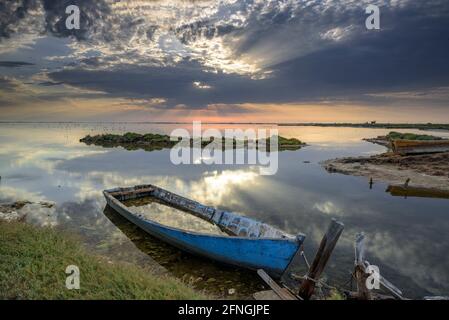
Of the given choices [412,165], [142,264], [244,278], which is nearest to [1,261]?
[142,264]

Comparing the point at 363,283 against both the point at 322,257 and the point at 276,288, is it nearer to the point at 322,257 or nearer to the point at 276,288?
the point at 322,257

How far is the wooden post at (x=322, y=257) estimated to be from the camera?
811 cm

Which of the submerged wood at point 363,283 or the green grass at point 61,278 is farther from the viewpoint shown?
the submerged wood at point 363,283

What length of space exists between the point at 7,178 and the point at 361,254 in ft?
95.1

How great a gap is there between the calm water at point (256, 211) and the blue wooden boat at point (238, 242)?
484 mm

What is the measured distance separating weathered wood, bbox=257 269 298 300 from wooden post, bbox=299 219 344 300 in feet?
1.54

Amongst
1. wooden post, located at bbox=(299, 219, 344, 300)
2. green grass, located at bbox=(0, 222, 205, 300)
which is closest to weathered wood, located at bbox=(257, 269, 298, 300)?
wooden post, located at bbox=(299, 219, 344, 300)

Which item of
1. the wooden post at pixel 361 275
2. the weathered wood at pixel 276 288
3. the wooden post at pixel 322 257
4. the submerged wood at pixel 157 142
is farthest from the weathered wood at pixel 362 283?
the submerged wood at pixel 157 142

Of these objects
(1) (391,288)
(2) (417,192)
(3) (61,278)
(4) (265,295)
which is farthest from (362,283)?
(2) (417,192)

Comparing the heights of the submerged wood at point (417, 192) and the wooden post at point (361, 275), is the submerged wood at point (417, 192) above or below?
below

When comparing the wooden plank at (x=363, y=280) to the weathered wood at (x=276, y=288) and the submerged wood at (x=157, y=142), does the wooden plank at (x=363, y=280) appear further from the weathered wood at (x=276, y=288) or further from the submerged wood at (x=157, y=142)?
the submerged wood at (x=157, y=142)

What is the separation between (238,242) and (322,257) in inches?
107

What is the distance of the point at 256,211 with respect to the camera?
1722 centimetres
